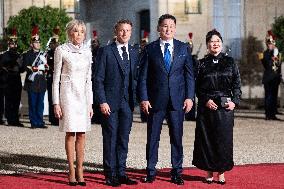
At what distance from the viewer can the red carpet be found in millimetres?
7492

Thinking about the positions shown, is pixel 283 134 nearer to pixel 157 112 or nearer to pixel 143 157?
pixel 143 157

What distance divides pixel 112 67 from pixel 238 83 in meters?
1.31

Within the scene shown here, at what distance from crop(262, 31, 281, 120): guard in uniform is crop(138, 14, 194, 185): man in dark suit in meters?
8.69

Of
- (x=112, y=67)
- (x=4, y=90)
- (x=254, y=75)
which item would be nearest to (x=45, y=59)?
(x=4, y=90)

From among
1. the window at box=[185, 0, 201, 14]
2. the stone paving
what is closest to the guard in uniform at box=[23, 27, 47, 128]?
the stone paving

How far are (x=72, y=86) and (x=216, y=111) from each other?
1.49m

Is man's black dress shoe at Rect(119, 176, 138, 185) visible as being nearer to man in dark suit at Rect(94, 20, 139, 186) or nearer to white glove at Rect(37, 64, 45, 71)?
man in dark suit at Rect(94, 20, 139, 186)

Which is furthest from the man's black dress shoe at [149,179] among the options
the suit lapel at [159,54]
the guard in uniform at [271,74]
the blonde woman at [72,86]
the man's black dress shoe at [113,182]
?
the guard in uniform at [271,74]

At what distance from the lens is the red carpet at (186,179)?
295 inches

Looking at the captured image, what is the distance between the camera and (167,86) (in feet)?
25.1

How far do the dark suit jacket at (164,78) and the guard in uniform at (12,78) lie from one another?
730 cm

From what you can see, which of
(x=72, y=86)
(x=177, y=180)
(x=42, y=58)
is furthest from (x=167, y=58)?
(x=42, y=58)

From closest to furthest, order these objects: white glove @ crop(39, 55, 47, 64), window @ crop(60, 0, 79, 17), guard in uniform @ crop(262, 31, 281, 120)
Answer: white glove @ crop(39, 55, 47, 64) → guard in uniform @ crop(262, 31, 281, 120) → window @ crop(60, 0, 79, 17)

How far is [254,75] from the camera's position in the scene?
23.2 meters
